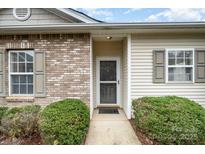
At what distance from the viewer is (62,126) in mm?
4234

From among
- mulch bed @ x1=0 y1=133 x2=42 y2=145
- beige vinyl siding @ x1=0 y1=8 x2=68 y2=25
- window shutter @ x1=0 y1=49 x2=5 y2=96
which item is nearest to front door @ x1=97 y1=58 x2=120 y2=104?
beige vinyl siding @ x1=0 y1=8 x2=68 y2=25

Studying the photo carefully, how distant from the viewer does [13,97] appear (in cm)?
676

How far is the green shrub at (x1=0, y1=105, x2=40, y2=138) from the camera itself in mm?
4734

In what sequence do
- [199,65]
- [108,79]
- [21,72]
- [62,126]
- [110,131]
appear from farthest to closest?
[108,79] → [21,72] → [199,65] → [110,131] → [62,126]

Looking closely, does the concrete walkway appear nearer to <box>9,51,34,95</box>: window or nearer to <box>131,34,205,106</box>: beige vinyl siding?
<box>131,34,205,106</box>: beige vinyl siding

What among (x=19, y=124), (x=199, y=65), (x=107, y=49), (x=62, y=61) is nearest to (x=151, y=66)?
(x=199, y=65)

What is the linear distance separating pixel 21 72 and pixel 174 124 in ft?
17.8

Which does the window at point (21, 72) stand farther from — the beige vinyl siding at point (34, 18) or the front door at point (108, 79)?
the front door at point (108, 79)

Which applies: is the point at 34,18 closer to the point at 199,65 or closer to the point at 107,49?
the point at 107,49

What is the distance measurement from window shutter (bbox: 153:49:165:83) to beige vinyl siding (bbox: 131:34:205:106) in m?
0.14

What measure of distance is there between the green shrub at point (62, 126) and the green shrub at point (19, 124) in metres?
0.45

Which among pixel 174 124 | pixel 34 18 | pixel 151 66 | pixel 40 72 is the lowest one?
pixel 174 124
